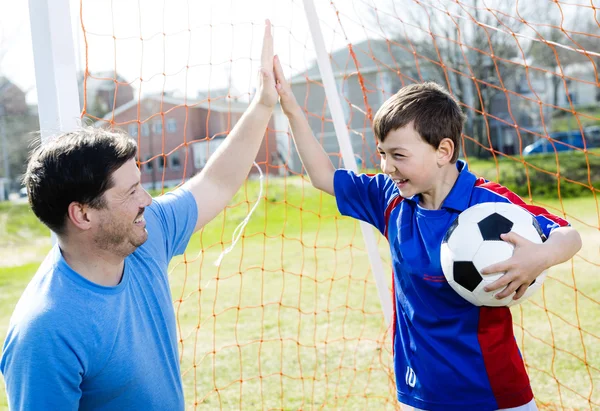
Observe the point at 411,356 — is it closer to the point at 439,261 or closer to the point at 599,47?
the point at 439,261

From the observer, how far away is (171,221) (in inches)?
87.1

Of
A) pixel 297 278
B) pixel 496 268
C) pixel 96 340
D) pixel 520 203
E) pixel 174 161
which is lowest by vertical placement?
pixel 174 161

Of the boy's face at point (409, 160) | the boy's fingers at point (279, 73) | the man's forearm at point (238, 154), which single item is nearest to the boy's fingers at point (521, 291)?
the boy's face at point (409, 160)

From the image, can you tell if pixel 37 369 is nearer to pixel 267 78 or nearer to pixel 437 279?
pixel 437 279

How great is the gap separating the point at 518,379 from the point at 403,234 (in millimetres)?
608

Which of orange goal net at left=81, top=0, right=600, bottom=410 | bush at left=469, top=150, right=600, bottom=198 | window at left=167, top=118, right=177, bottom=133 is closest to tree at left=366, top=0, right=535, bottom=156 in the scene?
bush at left=469, top=150, right=600, bottom=198

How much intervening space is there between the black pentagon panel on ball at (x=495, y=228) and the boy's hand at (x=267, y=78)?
1007mm

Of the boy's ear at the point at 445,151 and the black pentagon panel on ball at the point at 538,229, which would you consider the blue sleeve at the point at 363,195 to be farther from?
the black pentagon panel on ball at the point at 538,229

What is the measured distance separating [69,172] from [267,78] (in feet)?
3.34

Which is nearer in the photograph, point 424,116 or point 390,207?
point 424,116

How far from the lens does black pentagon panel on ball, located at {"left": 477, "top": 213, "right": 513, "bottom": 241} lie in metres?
1.95

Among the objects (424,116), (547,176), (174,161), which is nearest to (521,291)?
(424,116)

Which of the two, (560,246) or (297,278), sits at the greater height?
(560,246)

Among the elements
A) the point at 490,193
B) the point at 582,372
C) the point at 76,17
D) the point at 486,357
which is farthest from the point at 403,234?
the point at 582,372
